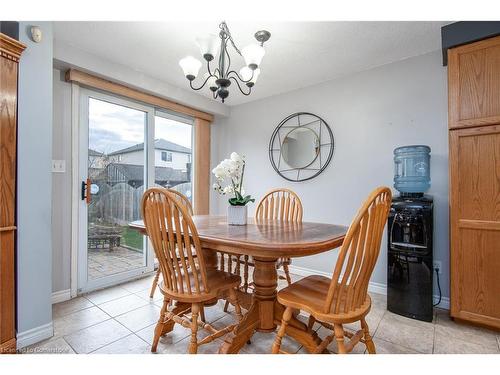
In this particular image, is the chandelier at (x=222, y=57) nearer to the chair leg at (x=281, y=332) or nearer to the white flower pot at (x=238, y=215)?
the white flower pot at (x=238, y=215)

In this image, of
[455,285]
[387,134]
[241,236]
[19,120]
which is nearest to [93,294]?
[19,120]

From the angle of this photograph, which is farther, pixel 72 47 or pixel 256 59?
pixel 72 47

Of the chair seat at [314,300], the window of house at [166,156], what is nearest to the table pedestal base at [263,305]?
the chair seat at [314,300]

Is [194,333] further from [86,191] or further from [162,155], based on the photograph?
[162,155]

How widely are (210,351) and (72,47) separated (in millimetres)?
2696

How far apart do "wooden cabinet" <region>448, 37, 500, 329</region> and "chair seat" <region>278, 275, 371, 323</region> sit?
106 centimetres

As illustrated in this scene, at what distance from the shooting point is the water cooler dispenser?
198cm

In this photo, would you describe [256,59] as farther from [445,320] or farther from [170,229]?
[445,320]

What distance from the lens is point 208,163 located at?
379cm

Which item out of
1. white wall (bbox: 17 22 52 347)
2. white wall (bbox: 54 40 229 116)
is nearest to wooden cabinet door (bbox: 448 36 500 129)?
white wall (bbox: 54 40 229 116)

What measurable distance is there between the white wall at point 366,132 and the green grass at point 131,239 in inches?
63.0

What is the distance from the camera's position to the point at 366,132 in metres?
2.67

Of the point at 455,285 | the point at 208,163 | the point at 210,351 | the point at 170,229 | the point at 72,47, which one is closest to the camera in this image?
the point at 170,229

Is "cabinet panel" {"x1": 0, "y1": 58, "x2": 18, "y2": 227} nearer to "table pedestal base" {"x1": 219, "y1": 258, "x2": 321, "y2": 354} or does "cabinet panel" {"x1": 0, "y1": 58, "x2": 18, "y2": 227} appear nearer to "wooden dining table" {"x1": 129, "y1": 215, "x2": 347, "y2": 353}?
"wooden dining table" {"x1": 129, "y1": 215, "x2": 347, "y2": 353}
